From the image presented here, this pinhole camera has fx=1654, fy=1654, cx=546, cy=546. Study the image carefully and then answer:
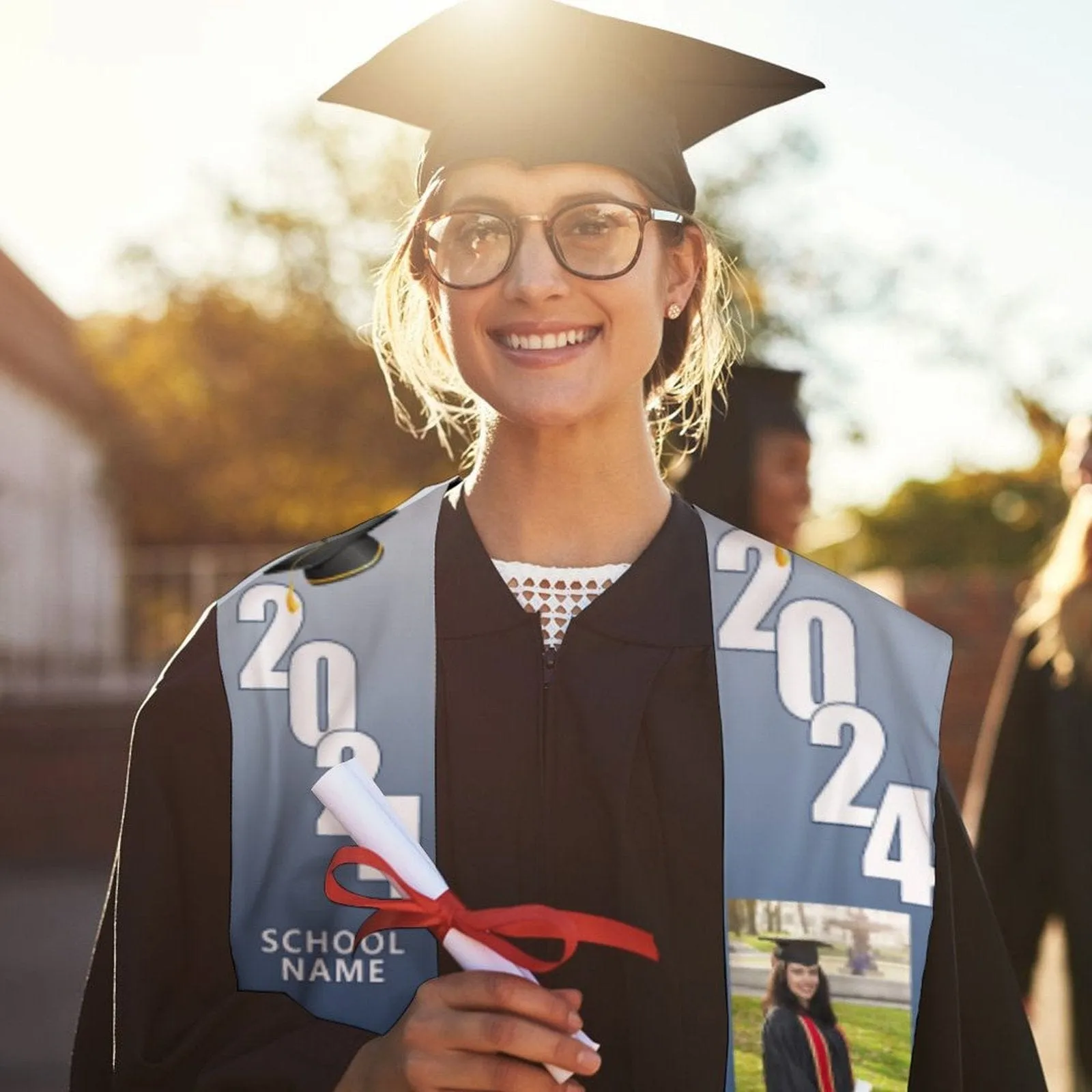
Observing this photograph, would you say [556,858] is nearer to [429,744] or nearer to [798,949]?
[429,744]

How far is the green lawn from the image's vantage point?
2082 millimetres

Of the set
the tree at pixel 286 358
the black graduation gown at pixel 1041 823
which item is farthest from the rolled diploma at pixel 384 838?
the tree at pixel 286 358

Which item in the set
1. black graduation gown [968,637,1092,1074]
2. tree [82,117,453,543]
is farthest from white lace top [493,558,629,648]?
tree [82,117,453,543]

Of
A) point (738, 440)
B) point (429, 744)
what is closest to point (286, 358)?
point (738, 440)

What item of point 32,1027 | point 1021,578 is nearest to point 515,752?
point 32,1027

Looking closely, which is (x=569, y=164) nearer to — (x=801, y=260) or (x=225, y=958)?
(x=225, y=958)

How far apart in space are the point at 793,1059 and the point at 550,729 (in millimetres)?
515

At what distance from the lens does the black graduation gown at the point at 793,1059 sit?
2.08 m

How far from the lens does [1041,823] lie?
4.81 metres

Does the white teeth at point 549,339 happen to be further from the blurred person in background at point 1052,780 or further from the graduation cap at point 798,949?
the blurred person in background at point 1052,780

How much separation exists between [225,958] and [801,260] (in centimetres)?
1978

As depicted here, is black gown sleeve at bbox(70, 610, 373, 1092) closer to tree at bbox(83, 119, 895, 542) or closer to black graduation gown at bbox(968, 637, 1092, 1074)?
black graduation gown at bbox(968, 637, 1092, 1074)

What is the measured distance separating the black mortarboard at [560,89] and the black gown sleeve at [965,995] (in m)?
0.98

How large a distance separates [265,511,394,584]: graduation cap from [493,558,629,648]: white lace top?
202 mm
